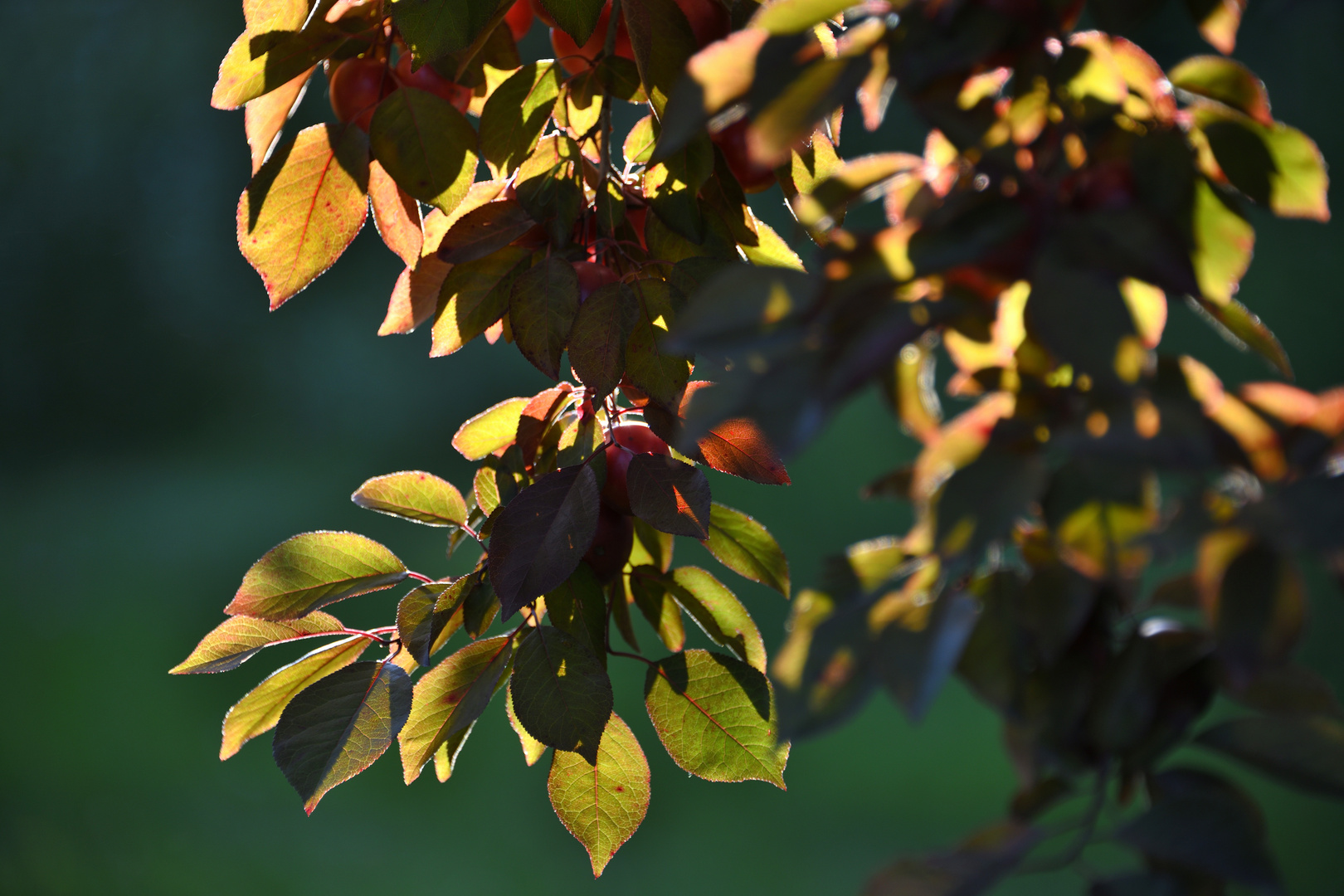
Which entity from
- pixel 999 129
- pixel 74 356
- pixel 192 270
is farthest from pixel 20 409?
pixel 999 129

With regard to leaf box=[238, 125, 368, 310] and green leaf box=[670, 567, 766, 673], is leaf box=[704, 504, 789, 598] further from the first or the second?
leaf box=[238, 125, 368, 310]

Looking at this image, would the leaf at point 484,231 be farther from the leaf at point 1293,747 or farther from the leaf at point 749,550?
the leaf at point 1293,747

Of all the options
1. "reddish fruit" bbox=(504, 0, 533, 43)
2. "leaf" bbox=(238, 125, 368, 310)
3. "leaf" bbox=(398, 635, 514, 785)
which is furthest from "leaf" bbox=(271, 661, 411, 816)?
"reddish fruit" bbox=(504, 0, 533, 43)

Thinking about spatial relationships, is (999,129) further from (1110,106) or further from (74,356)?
(74,356)

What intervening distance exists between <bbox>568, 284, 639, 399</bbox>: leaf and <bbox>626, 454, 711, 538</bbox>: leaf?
0.08ft

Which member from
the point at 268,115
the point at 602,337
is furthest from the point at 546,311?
the point at 268,115

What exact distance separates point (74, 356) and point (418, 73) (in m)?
2.12

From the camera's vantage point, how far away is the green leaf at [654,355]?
302 mm

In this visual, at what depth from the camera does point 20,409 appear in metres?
2.14

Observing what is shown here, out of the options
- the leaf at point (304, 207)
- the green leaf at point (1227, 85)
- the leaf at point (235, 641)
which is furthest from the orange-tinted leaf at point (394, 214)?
the green leaf at point (1227, 85)

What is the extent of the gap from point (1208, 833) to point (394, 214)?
286mm

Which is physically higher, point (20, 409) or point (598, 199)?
point (598, 199)

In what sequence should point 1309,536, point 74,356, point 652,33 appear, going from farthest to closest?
point 74,356, point 652,33, point 1309,536

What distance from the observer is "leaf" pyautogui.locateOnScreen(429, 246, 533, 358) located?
1.06 feet
